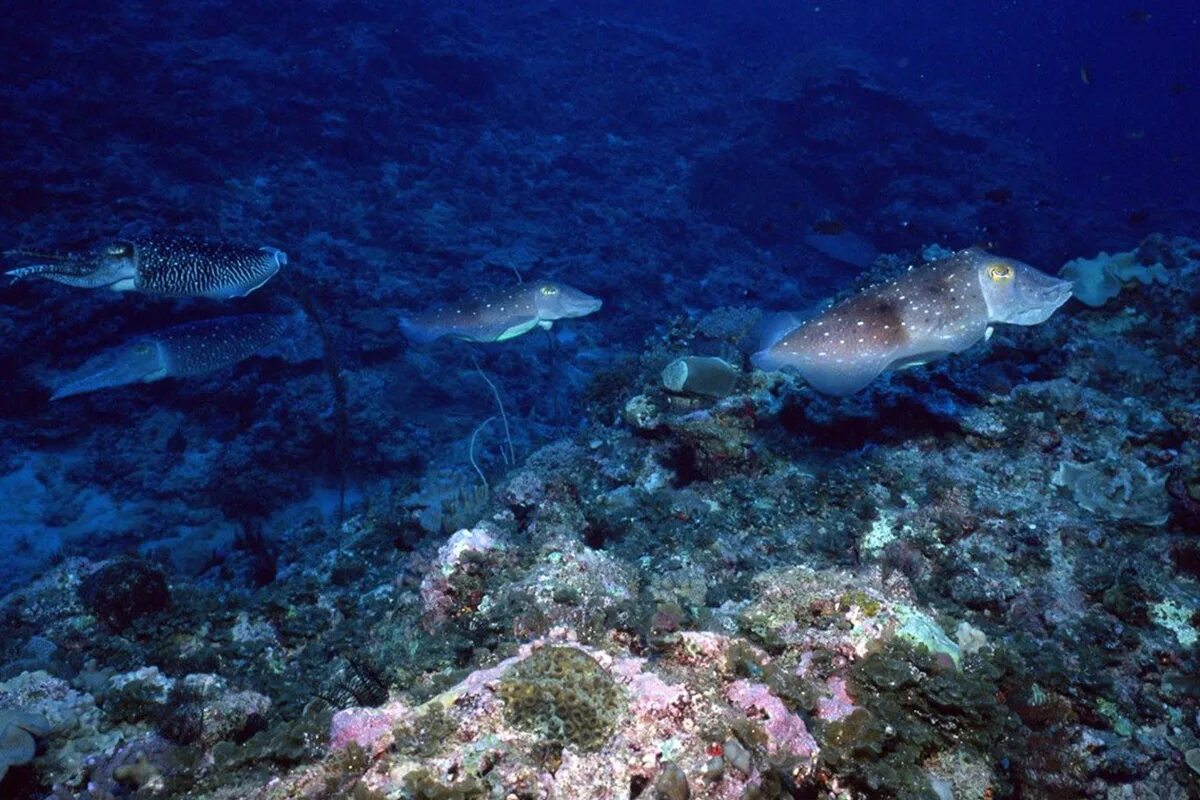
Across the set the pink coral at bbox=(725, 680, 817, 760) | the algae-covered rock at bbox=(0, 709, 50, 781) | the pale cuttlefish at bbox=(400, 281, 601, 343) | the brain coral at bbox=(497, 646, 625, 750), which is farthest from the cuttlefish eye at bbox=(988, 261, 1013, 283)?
the algae-covered rock at bbox=(0, 709, 50, 781)

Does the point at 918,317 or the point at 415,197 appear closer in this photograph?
the point at 918,317

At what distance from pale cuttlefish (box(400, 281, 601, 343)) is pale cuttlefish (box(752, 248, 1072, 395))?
2.44 metres

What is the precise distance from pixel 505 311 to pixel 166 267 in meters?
2.88

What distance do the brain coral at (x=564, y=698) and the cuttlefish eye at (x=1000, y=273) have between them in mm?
3531

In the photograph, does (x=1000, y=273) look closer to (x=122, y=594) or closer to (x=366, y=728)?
(x=366, y=728)

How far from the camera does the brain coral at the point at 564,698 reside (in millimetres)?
2135

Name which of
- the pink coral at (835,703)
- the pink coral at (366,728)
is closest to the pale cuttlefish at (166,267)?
the pink coral at (366,728)

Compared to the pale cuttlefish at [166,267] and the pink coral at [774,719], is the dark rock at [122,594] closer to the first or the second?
the pale cuttlefish at [166,267]

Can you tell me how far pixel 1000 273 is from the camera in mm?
3869

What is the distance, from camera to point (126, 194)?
11242 mm

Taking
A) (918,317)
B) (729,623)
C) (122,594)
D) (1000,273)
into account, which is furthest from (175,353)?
(1000,273)

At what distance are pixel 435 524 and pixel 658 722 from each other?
3.95 metres

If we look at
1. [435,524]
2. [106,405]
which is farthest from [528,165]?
[435,524]

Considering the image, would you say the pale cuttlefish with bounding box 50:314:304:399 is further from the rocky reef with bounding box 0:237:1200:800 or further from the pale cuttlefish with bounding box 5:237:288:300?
the rocky reef with bounding box 0:237:1200:800
